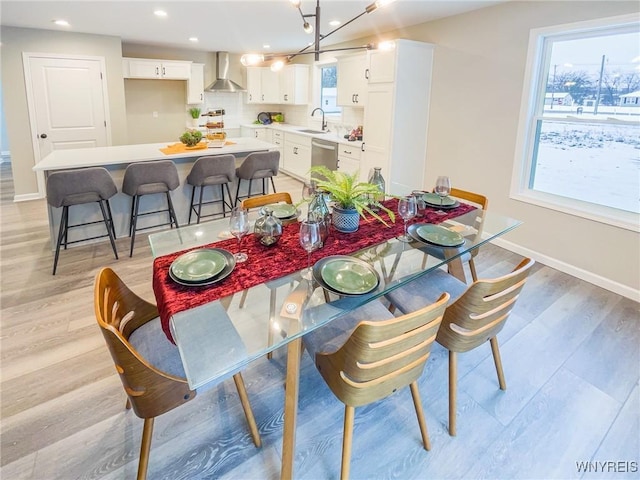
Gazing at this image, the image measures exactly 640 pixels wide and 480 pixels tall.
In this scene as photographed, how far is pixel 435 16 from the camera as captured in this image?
4.18 metres

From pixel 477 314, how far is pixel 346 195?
2.83ft

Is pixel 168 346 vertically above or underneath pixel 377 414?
above

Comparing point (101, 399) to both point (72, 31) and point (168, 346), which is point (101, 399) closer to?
point (168, 346)

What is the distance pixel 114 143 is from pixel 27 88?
4.02 feet

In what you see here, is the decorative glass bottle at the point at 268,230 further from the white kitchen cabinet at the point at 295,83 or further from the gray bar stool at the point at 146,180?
the white kitchen cabinet at the point at 295,83

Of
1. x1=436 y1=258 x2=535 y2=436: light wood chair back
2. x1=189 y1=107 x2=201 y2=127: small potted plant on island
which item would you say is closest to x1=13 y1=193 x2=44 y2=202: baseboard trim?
x1=189 y1=107 x2=201 y2=127: small potted plant on island

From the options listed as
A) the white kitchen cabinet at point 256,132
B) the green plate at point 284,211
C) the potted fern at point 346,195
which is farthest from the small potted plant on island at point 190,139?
the white kitchen cabinet at point 256,132

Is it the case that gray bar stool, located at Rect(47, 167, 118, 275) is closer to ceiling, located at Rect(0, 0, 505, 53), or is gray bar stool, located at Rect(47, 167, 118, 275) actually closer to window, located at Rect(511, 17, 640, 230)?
ceiling, located at Rect(0, 0, 505, 53)

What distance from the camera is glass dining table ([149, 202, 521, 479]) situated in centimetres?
127

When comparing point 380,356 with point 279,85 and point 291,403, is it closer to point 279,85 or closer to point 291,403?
point 291,403

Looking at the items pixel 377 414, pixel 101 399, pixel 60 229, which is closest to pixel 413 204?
pixel 377 414

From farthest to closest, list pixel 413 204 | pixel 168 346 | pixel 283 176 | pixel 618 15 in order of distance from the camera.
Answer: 1. pixel 283 176
2. pixel 618 15
3. pixel 413 204
4. pixel 168 346

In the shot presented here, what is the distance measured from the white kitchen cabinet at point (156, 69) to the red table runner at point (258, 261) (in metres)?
5.75

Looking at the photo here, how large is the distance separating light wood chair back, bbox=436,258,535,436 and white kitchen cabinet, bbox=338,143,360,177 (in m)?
3.64
